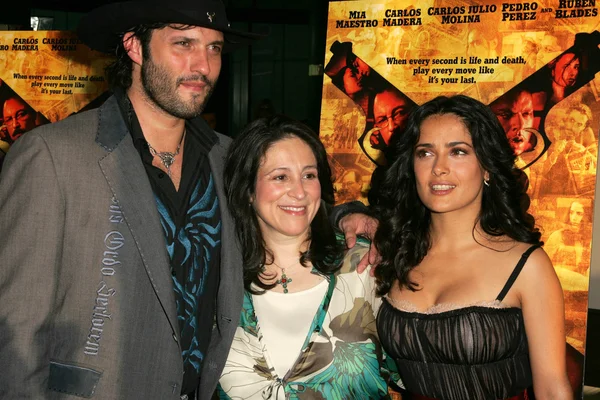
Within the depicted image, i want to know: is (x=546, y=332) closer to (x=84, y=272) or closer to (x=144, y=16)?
(x=84, y=272)

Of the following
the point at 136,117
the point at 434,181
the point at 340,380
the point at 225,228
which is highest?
the point at 136,117

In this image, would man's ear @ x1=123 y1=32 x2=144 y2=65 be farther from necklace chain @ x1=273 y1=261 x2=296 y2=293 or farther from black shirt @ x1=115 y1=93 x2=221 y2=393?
necklace chain @ x1=273 y1=261 x2=296 y2=293

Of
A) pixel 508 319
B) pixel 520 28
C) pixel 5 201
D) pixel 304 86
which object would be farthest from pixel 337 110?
pixel 304 86

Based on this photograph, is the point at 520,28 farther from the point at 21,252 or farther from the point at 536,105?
the point at 21,252

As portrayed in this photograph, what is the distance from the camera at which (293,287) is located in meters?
2.39

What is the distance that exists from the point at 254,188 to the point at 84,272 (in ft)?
2.37

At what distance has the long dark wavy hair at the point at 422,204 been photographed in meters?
2.39

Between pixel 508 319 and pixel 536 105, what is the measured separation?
1306 millimetres

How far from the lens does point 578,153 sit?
309 cm

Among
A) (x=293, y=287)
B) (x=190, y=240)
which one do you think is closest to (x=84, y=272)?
(x=190, y=240)

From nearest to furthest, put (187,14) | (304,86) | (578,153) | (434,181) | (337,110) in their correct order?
(187,14)
(434,181)
(578,153)
(337,110)
(304,86)

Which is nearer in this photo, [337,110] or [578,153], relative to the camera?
[578,153]

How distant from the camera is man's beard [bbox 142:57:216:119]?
7.23ft

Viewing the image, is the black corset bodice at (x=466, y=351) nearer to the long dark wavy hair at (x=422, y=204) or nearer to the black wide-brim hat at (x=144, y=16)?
the long dark wavy hair at (x=422, y=204)
